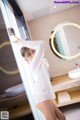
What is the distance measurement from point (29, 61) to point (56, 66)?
0.68 metres

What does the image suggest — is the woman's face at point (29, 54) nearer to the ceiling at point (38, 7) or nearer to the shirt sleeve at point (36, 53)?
the shirt sleeve at point (36, 53)

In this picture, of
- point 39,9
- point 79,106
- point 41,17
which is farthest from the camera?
point 41,17

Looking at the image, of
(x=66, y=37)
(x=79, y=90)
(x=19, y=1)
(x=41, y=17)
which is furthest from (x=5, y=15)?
(x=79, y=90)

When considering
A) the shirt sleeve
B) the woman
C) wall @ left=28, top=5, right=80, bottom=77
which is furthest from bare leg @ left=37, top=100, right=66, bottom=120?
wall @ left=28, top=5, right=80, bottom=77

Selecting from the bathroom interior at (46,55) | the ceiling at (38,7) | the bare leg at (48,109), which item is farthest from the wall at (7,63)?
the bare leg at (48,109)

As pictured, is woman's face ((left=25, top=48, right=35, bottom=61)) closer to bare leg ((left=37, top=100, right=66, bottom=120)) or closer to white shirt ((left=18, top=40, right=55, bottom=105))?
white shirt ((left=18, top=40, right=55, bottom=105))

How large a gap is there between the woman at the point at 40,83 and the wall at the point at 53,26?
1.86 feet

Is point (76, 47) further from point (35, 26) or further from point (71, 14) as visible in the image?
point (35, 26)

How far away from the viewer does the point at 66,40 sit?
174cm

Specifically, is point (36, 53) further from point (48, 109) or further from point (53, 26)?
point (53, 26)

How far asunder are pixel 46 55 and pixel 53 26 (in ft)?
1.07

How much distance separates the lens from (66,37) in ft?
5.76

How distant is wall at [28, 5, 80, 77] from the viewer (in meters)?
1.74

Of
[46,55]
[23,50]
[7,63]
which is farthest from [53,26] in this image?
[23,50]
